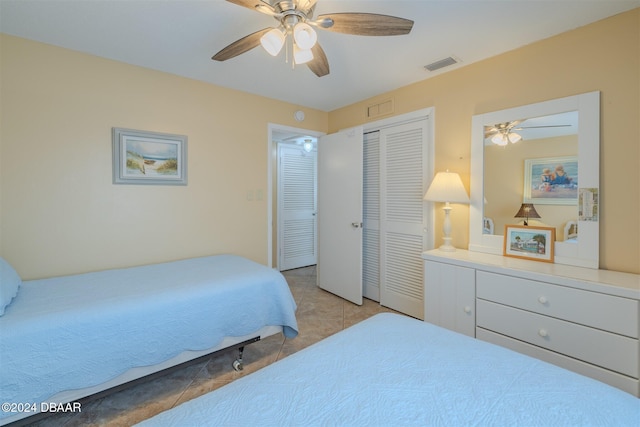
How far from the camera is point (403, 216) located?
117 inches

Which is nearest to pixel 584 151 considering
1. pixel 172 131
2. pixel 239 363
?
pixel 239 363

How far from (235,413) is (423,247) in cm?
240

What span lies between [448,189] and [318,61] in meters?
1.44

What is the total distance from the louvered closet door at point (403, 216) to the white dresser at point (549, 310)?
608 millimetres

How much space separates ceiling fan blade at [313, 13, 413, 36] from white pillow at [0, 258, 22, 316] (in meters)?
2.17

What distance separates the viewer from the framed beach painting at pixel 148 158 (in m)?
2.38

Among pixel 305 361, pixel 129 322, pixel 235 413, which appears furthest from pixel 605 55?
pixel 129 322

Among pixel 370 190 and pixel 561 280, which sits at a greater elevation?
pixel 370 190

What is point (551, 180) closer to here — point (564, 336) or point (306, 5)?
point (564, 336)

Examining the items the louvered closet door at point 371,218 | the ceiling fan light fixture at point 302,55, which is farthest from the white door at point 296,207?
the ceiling fan light fixture at point 302,55

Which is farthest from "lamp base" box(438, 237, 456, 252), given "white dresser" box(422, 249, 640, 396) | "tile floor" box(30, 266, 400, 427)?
"tile floor" box(30, 266, 400, 427)

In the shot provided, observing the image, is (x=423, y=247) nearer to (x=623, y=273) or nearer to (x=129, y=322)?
(x=623, y=273)

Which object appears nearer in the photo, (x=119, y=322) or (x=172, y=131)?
(x=119, y=322)

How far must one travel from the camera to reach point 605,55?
1.78m
